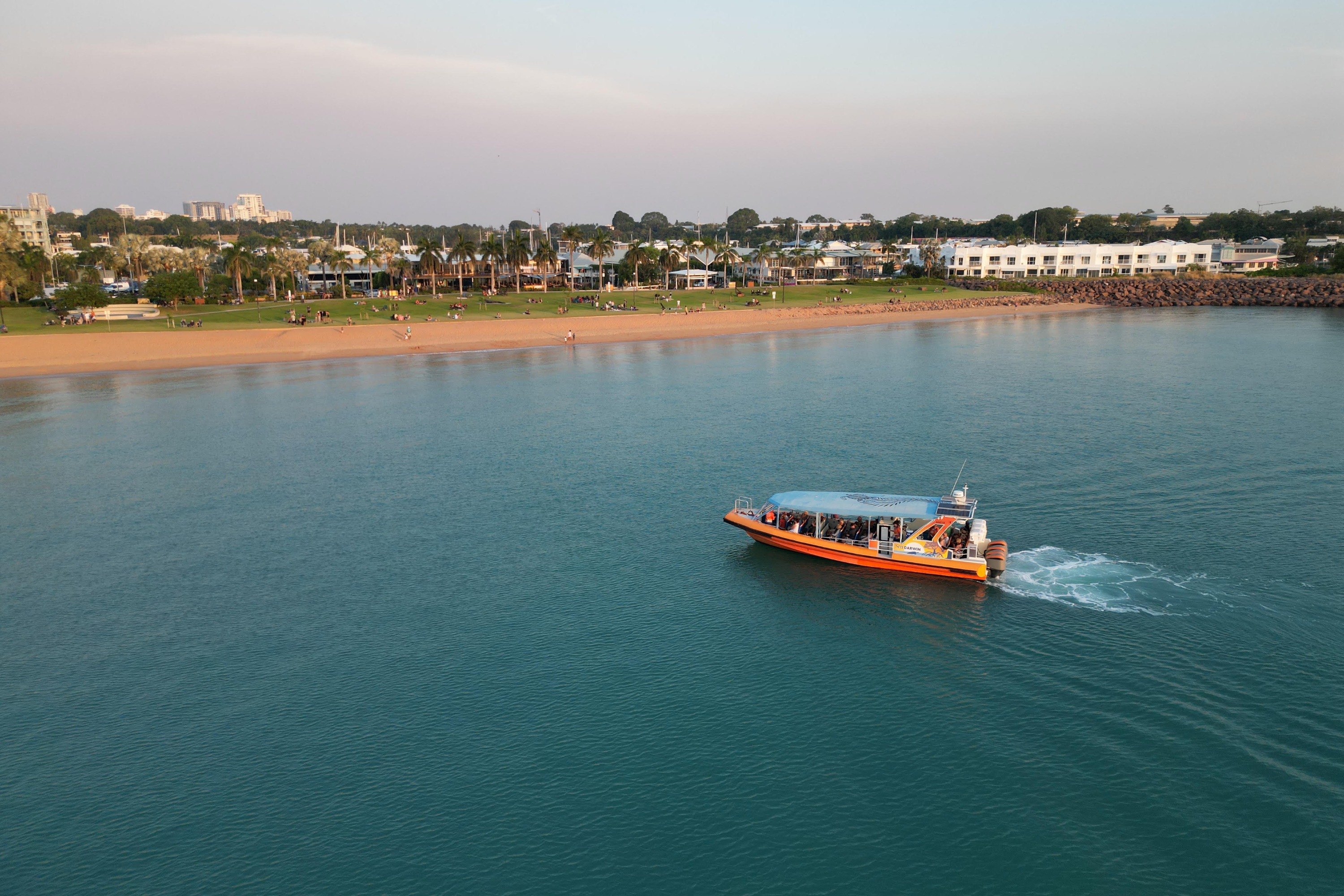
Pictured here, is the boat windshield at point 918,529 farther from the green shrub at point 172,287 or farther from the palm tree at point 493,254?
the palm tree at point 493,254

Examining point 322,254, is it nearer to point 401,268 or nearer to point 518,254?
point 401,268

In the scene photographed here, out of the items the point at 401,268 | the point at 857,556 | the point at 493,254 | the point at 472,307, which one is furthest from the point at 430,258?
the point at 857,556

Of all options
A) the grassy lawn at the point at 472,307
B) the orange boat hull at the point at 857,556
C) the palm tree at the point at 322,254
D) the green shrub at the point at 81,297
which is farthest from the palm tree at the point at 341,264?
the orange boat hull at the point at 857,556

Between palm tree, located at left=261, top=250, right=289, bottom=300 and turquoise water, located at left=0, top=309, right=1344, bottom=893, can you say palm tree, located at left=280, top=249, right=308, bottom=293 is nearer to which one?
palm tree, located at left=261, top=250, right=289, bottom=300

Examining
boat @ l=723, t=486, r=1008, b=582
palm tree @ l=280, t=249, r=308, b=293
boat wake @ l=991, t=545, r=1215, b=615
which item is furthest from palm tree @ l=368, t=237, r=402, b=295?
boat wake @ l=991, t=545, r=1215, b=615

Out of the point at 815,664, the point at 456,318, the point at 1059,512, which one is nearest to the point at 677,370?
the point at 456,318

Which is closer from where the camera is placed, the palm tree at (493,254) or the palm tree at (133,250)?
the palm tree at (493,254)
